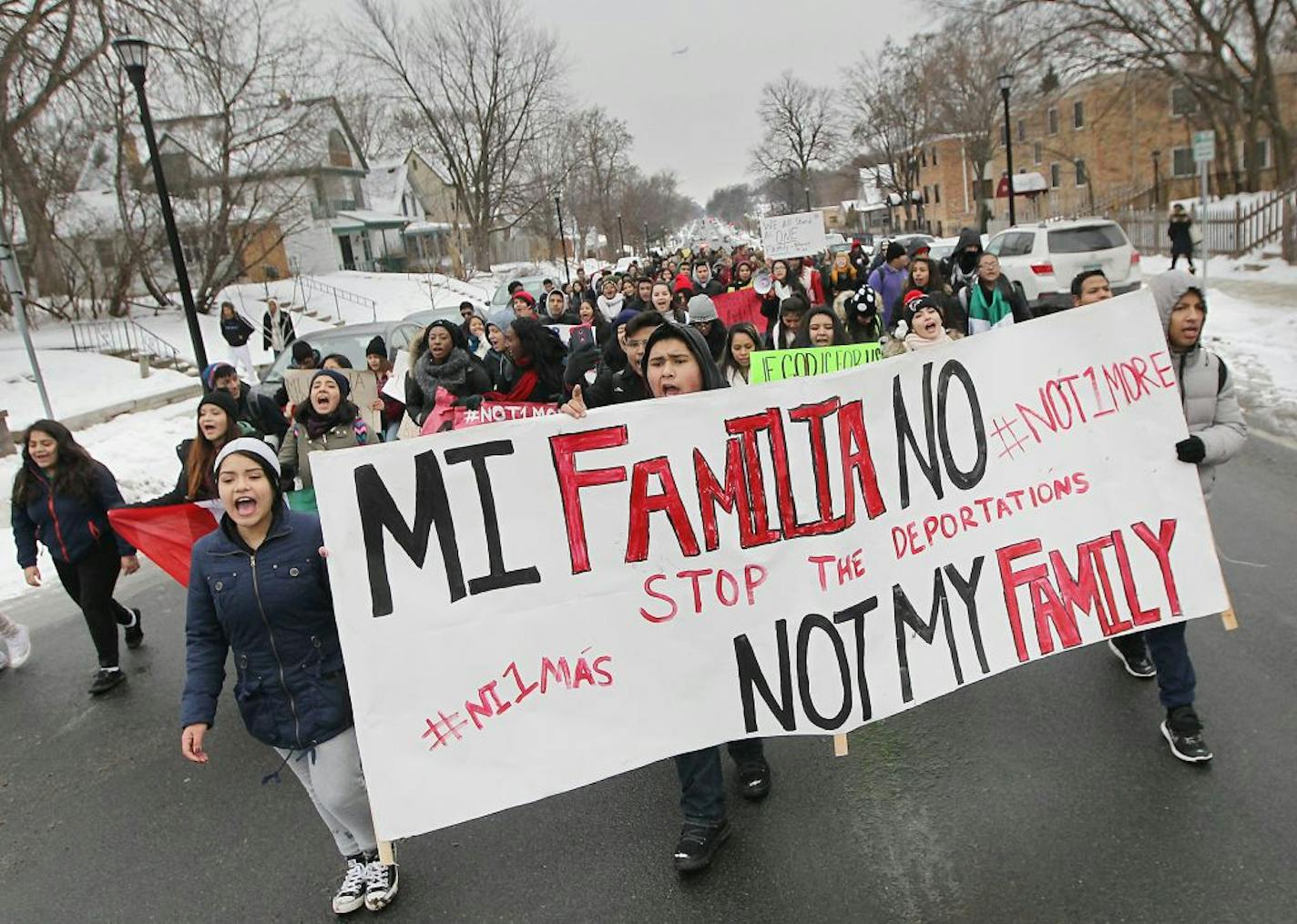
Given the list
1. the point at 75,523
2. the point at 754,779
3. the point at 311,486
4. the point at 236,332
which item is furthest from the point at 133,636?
the point at 236,332

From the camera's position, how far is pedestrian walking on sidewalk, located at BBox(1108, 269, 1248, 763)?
3480 mm

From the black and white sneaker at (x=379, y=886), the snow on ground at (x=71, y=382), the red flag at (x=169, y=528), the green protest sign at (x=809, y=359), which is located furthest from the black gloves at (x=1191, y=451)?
the snow on ground at (x=71, y=382)

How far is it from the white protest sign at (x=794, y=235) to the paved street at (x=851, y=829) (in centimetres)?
1181

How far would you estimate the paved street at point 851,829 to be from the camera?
2959 mm

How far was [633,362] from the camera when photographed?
4.68m

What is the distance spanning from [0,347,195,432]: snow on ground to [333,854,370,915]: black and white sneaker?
13050 millimetres

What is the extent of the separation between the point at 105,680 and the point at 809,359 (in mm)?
4748

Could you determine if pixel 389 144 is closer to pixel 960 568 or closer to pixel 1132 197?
pixel 1132 197

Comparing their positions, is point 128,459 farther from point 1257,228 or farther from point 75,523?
point 1257,228

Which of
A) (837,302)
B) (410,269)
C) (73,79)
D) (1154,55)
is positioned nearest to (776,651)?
(837,302)

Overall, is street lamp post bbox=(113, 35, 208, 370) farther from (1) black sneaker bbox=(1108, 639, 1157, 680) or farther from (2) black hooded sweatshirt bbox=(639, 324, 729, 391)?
(1) black sneaker bbox=(1108, 639, 1157, 680)

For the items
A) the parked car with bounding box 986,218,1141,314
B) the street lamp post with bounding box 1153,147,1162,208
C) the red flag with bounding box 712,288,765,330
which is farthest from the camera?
the street lamp post with bounding box 1153,147,1162,208

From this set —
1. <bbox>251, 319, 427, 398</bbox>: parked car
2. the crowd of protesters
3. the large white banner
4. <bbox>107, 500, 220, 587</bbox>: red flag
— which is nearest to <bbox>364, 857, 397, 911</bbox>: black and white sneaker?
the crowd of protesters

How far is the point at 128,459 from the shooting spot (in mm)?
11484
